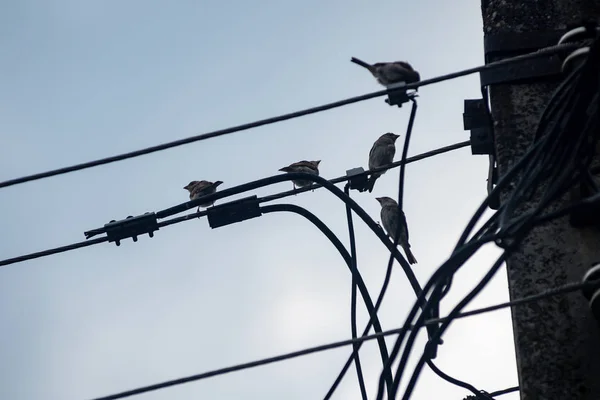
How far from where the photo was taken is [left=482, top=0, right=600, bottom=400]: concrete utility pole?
3764 millimetres

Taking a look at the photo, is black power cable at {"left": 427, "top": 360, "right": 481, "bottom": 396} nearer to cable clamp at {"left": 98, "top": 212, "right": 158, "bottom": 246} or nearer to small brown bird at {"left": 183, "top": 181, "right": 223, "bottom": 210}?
cable clamp at {"left": 98, "top": 212, "right": 158, "bottom": 246}

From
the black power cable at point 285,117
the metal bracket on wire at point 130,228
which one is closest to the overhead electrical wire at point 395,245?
the black power cable at point 285,117

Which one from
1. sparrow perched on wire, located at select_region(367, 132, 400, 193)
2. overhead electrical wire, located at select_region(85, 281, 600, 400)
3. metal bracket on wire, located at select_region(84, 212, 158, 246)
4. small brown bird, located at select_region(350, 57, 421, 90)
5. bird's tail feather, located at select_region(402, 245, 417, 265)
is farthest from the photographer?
sparrow perched on wire, located at select_region(367, 132, 400, 193)

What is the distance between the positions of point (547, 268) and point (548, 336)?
27 cm

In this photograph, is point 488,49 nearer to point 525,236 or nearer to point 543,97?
point 543,97

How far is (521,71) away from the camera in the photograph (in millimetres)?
4305

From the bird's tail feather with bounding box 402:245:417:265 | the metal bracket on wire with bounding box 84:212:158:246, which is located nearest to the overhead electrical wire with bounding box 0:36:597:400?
the metal bracket on wire with bounding box 84:212:158:246

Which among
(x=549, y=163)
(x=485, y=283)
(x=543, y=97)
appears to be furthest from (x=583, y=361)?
(x=543, y=97)

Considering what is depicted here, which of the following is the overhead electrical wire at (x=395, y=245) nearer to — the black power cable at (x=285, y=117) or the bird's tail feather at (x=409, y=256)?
the black power cable at (x=285, y=117)

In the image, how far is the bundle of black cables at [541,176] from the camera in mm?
3693

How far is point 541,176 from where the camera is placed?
3.76 meters

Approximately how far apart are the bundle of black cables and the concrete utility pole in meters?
0.17

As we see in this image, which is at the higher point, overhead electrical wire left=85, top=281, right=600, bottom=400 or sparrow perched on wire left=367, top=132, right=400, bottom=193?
sparrow perched on wire left=367, top=132, right=400, bottom=193

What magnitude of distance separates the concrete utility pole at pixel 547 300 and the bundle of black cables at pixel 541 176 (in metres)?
0.17
